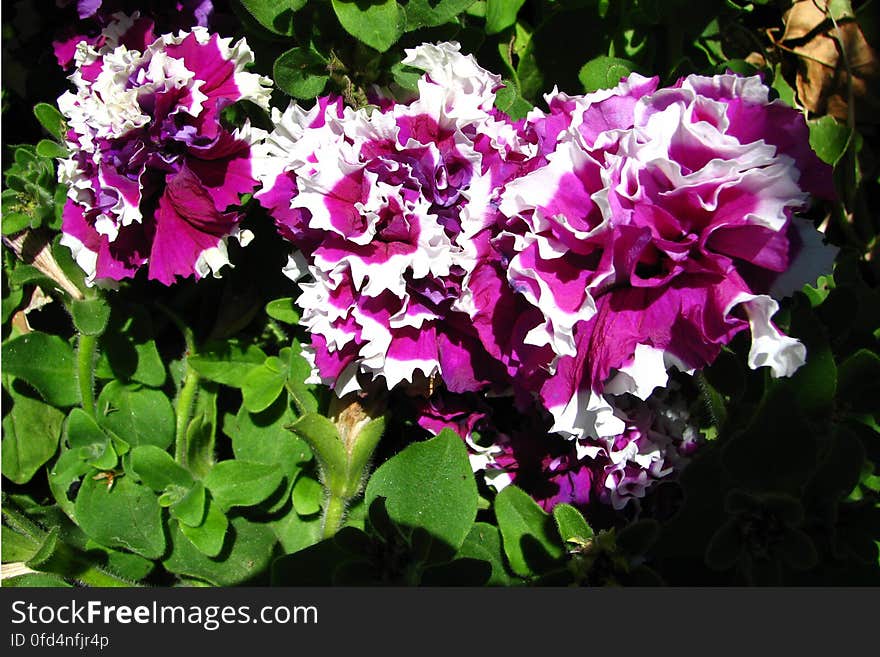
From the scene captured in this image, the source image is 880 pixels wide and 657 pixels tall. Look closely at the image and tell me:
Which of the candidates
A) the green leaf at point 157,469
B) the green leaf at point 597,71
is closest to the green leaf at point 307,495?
the green leaf at point 157,469

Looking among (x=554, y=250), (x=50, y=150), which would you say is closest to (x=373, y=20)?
(x=554, y=250)

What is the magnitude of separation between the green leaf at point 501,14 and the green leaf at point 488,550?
3.35 feet

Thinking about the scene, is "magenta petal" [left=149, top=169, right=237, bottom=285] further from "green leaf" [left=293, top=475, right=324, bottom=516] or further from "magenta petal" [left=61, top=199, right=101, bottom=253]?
"green leaf" [left=293, top=475, right=324, bottom=516]

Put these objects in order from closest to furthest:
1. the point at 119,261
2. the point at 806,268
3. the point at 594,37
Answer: the point at 806,268 < the point at 119,261 < the point at 594,37

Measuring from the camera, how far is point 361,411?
159 cm

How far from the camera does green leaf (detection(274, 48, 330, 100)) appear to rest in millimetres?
1527

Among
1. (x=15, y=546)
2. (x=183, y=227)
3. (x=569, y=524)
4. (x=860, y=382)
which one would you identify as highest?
(x=183, y=227)

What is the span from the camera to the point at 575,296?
1072 millimetres

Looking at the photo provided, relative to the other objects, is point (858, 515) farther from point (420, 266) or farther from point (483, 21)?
point (483, 21)

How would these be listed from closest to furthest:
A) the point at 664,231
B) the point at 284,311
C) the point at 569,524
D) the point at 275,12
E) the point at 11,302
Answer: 1. the point at 664,231
2. the point at 569,524
3. the point at 275,12
4. the point at 284,311
5. the point at 11,302

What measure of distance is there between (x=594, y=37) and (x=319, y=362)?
929 mm

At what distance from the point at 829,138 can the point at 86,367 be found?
1.73 m

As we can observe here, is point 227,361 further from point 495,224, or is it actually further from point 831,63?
point 831,63

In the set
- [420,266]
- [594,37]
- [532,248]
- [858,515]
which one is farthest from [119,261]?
[858,515]
